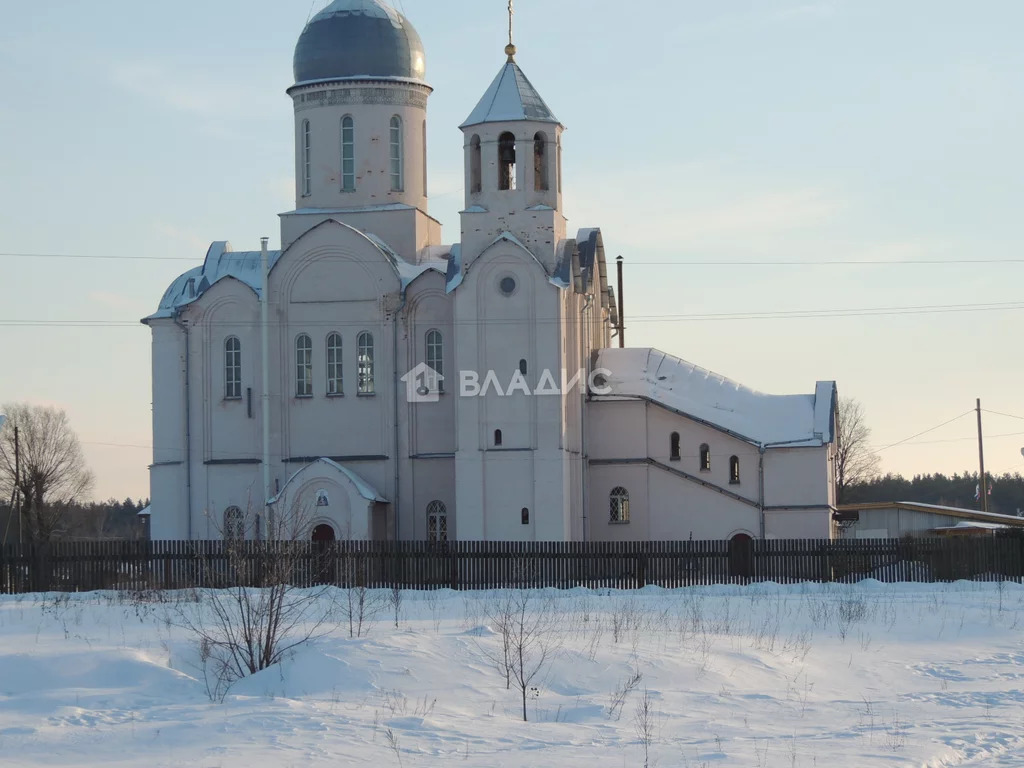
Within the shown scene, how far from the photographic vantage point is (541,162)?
3856cm

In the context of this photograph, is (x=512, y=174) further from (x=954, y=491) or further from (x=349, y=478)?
(x=954, y=491)

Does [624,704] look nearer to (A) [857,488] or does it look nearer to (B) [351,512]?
(B) [351,512]

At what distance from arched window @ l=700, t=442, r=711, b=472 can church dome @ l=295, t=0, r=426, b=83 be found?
11944mm

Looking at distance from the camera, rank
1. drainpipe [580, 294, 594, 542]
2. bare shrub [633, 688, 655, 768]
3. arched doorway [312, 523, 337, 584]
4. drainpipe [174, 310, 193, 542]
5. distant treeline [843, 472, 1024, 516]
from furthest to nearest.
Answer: distant treeline [843, 472, 1024, 516], drainpipe [174, 310, 193, 542], drainpipe [580, 294, 594, 542], arched doorway [312, 523, 337, 584], bare shrub [633, 688, 655, 768]

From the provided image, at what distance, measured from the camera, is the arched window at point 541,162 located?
38.4 meters

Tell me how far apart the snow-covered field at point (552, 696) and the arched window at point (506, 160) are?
17388 millimetres

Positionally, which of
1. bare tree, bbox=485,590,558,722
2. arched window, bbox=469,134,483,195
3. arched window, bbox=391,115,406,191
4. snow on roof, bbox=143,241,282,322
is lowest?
bare tree, bbox=485,590,558,722

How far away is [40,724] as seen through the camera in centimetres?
1365

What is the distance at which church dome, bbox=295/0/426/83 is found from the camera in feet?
137

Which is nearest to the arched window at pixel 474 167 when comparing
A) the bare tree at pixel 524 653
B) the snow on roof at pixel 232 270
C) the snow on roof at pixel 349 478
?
the snow on roof at pixel 232 270

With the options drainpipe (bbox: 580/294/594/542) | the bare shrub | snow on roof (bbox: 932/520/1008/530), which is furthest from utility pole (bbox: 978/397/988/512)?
the bare shrub

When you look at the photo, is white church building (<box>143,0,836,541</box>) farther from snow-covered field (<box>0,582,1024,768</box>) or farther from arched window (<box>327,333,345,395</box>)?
snow-covered field (<box>0,582,1024,768</box>)

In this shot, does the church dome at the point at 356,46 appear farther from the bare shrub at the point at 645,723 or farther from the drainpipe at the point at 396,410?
the bare shrub at the point at 645,723

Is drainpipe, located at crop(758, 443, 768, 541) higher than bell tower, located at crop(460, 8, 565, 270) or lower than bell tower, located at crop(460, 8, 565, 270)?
lower
